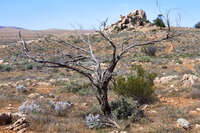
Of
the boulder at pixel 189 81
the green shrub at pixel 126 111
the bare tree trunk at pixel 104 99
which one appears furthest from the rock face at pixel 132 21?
the bare tree trunk at pixel 104 99

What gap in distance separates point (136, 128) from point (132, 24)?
43.6 meters

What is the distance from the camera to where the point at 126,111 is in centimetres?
541

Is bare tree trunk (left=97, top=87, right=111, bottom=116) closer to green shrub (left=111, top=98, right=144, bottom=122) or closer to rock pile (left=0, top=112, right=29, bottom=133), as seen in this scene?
green shrub (left=111, top=98, right=144, bottom=122)

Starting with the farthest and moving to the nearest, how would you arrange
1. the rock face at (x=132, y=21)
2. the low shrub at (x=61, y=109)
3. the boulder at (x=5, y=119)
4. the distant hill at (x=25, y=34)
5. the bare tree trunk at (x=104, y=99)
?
1. the rock face at (x=132, y=21)
2. the distant hill at (x=25, y=34)
3. the low shrub at (x=61, y=109)
4. the bare tree trunk at (x=104, y=99)
5. the boulder at (x=5, y=119)

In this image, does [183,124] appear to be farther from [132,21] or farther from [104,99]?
[132,21]

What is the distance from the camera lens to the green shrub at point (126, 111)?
202 inches

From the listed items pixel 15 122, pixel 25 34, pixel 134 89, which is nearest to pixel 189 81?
pixel 134 89

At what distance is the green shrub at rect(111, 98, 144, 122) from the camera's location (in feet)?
16.9

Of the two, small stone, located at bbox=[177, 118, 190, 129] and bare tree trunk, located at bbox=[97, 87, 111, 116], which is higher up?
bare tree trunk, located at bbox=[97, 87, 111, 116]

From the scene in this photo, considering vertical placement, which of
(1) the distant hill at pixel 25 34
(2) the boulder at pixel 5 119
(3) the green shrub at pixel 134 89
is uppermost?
(1) the distant hill at pixel 25 34

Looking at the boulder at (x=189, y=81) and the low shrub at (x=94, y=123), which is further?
the boulder at (x=189, y=81)

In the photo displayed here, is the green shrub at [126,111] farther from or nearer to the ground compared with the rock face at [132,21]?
nearer to the ground

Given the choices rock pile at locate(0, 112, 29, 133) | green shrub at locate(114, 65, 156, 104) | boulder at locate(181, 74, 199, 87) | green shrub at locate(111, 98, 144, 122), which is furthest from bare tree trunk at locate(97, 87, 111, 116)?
boulder at locate(181, 74, 199, 87)

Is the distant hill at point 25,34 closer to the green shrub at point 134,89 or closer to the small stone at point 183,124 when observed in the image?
the green shrub at point 134,89
